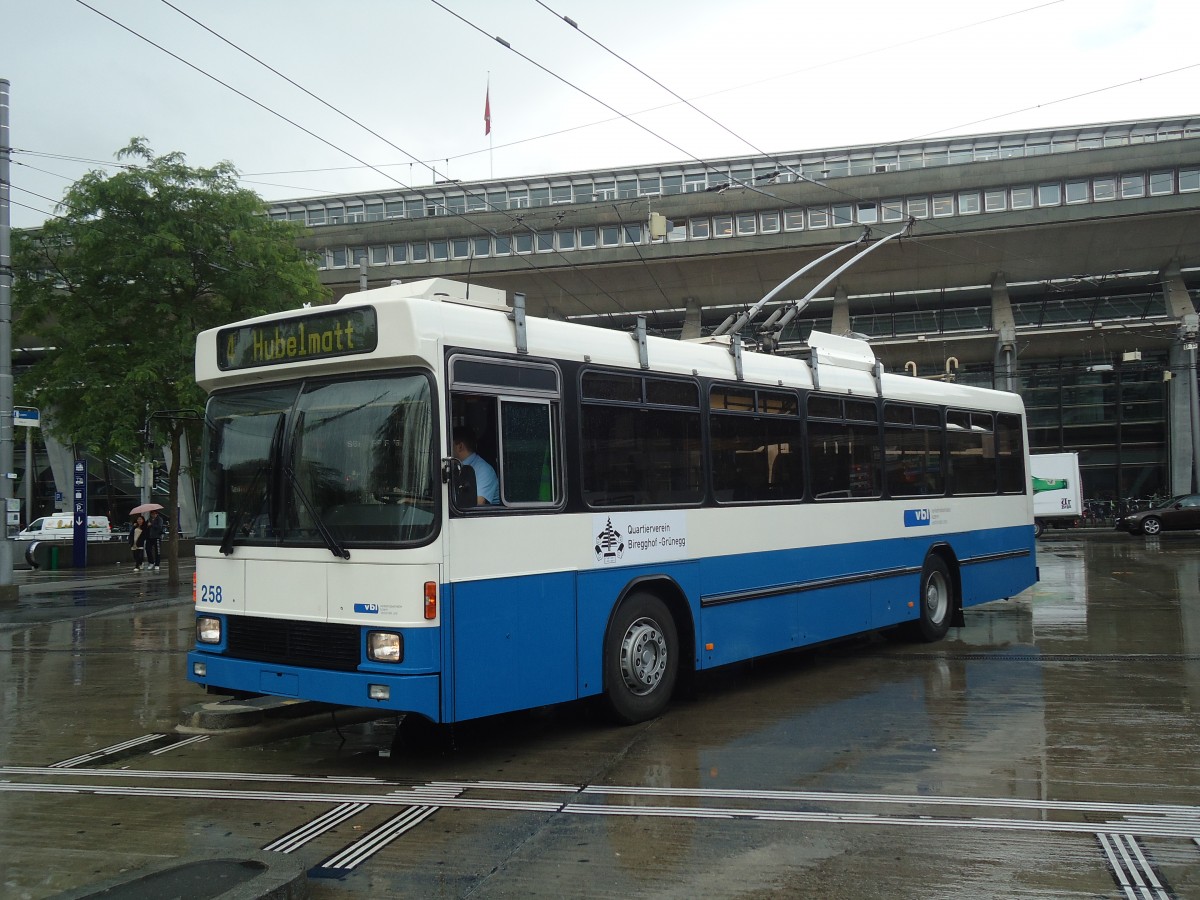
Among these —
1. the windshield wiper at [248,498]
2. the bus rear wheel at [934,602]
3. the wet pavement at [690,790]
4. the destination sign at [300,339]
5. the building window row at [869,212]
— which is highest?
the building window row at [869,212]

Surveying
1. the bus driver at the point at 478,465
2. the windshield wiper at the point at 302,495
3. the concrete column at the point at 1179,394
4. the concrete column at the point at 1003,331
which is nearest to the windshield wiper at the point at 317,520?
the windshield wiper at the point at 302,495

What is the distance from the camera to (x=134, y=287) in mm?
20922

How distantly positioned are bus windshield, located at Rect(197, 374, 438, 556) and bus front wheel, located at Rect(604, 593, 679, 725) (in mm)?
2058

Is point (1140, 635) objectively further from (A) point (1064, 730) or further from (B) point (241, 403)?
(B) point (241, 403)

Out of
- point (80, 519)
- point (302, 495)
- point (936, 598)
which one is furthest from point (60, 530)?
point (302, 495)

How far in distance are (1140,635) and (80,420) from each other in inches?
768

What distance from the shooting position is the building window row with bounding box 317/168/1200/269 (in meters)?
41.1

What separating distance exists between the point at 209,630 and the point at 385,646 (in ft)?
6.04

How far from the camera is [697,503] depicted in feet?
28.7

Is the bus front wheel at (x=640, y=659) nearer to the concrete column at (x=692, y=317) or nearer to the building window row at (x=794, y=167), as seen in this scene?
the concrete column at (x=692, y=317)

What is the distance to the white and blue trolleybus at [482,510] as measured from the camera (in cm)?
649

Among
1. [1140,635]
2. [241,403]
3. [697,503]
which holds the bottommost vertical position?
[1140,635]

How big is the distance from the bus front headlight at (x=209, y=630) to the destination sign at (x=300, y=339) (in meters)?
1.84

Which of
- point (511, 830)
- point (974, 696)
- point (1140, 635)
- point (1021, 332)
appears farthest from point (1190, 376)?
point (511, 830)
